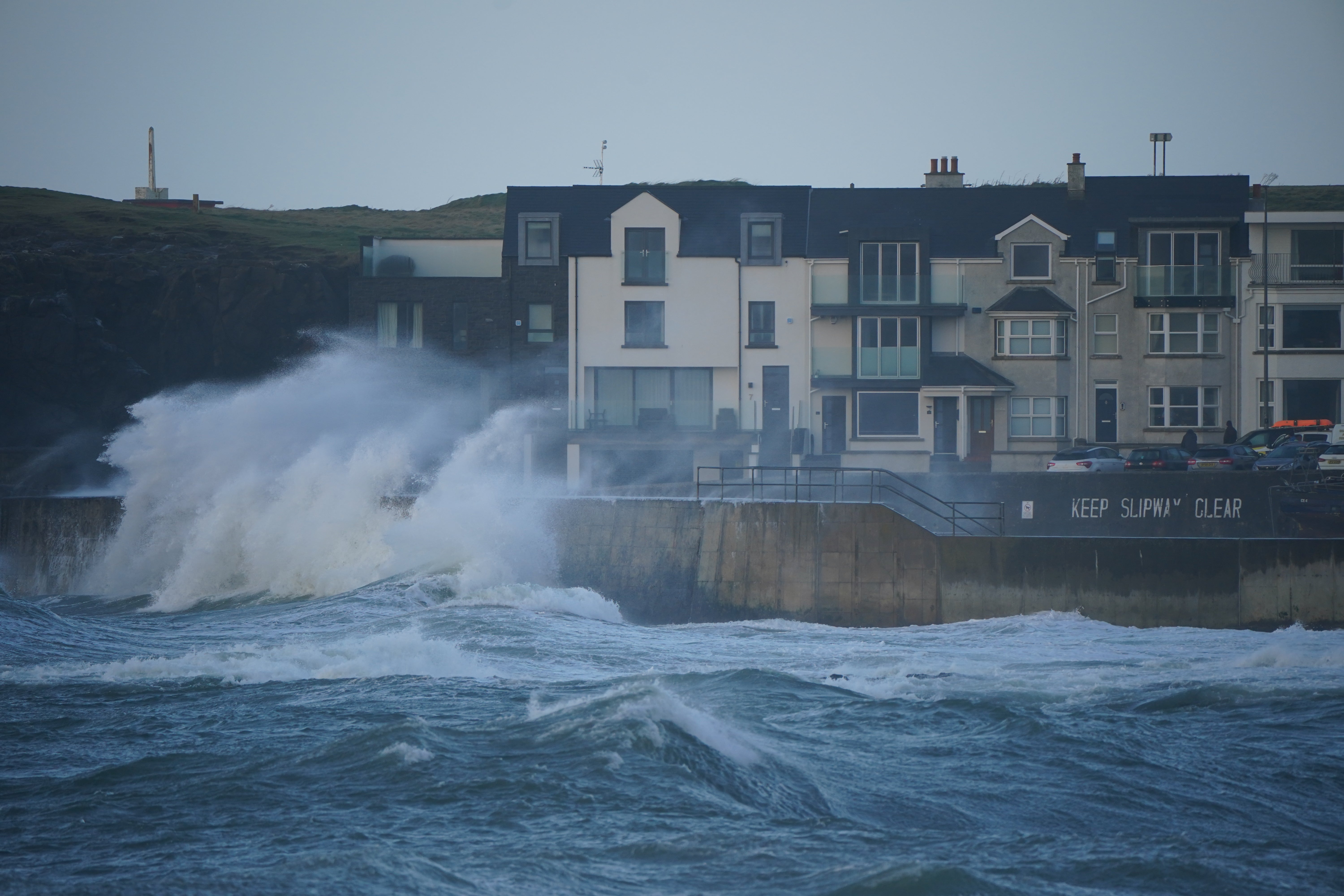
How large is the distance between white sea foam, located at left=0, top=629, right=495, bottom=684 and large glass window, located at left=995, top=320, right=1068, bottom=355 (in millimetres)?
26314

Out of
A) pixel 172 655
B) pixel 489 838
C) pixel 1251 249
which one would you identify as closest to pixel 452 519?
pixel 172 655

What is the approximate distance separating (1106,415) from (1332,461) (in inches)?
438

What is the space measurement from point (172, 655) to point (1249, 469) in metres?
26.1

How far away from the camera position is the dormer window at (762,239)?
37.7 m

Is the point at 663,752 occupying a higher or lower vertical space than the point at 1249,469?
lower

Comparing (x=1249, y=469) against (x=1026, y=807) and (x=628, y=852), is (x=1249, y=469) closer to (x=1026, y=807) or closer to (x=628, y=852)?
(x=1026, y=807)

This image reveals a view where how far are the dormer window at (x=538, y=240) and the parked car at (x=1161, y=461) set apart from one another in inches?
785

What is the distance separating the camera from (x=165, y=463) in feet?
87.4

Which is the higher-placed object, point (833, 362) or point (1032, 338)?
point (1032, 338)

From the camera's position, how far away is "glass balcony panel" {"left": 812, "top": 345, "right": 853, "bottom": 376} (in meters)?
36.8

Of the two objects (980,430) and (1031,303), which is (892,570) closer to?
(980,430)

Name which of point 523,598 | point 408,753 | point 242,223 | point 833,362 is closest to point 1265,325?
point 833,362

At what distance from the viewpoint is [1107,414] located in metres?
37.7

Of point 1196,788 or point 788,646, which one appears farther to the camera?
point 788,646
